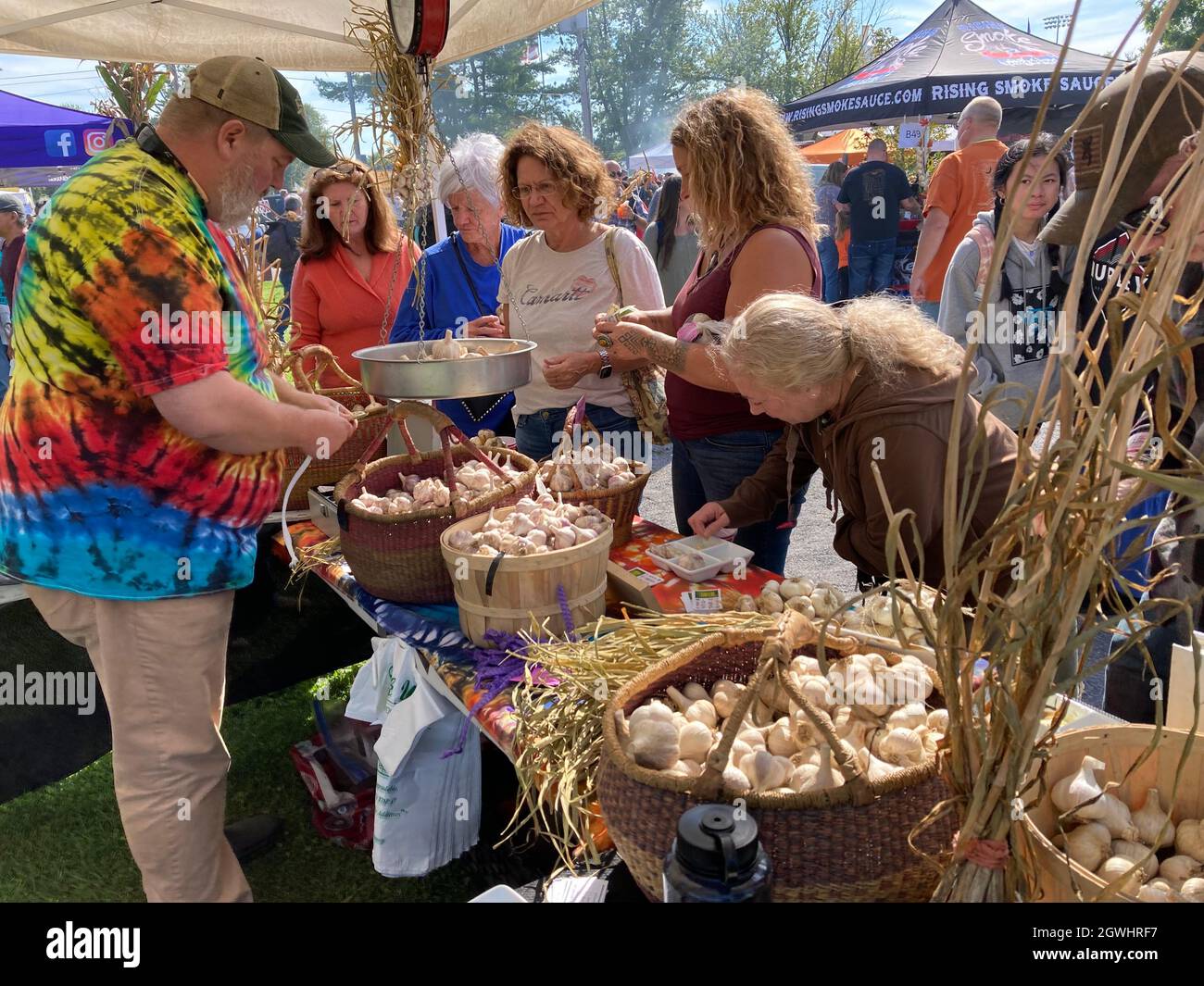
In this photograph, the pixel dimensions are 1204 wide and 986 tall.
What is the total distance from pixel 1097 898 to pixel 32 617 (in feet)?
11.8

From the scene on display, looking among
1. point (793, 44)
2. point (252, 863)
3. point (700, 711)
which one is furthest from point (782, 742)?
point (793, 44)

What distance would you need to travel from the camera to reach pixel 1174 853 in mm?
1086

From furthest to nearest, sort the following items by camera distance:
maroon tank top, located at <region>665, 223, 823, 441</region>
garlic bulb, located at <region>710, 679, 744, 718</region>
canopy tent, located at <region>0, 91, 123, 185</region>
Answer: canopy tent, located at <region>0, 91, 123, 185</region> → maroon tank top, located at <region>665, 223, 823, 441</region> → garlic bulb, located at <region>710, 679, 744, 718</region>

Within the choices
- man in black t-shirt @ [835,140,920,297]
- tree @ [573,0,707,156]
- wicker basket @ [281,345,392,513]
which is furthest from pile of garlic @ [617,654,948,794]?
tree @ [573,0,707,156]

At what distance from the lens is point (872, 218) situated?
25.9ft

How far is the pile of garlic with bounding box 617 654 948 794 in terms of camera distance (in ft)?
3.83

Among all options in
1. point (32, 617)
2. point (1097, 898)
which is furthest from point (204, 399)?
point (32, 617)

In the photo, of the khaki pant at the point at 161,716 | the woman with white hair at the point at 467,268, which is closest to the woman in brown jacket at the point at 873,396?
the khaki pant at the point at 161,716

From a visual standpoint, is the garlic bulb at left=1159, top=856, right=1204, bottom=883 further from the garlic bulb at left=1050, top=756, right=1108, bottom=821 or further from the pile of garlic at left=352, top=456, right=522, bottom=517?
the pile of garlic at left=352, top=456, right=522, bottom=517

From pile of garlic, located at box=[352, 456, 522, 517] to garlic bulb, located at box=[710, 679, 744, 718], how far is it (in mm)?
971

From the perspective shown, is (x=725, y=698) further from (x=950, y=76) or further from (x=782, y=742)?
(x=950, y=76)

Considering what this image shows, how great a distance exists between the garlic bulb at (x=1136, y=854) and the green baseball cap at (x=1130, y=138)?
766mm

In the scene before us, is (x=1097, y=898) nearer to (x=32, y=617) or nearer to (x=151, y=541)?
(x=151, y=541)

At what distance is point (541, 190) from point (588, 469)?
3.61 feet
